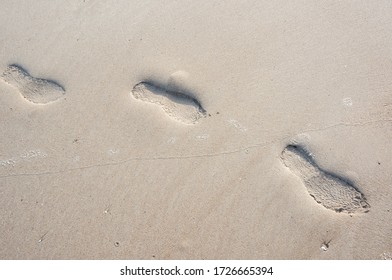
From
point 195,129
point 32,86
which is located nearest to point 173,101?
point 195,129

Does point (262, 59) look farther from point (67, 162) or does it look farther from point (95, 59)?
point (67, 162)

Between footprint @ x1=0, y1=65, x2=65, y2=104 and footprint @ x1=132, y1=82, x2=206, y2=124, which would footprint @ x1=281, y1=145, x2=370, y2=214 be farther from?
footprint @ x1=0, y1=65, x2=65, y2=104

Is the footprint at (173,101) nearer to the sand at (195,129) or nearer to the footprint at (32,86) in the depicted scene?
the sand at (195,129)

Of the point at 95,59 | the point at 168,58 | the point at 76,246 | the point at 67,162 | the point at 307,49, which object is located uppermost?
the point at 307,49

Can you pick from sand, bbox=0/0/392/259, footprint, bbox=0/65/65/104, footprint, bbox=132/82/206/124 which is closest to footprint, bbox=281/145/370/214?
sand, bbox=0/0/392/259

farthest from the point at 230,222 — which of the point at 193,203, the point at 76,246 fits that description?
the point at 76,246

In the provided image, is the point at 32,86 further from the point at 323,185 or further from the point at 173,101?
the point at 323,185
